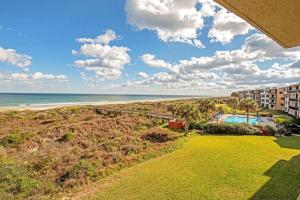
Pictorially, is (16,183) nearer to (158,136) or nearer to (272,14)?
(272,14)

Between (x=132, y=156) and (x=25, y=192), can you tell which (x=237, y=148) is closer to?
(x=132, y=156)

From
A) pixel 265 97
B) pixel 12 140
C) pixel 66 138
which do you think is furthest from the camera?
pixel 265 97

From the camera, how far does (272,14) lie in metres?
2.58

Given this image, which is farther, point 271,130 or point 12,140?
point 271,130

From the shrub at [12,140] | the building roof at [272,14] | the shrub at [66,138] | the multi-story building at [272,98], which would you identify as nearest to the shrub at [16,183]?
Answer: the shrub at [12,140]

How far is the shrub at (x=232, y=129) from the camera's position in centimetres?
2622

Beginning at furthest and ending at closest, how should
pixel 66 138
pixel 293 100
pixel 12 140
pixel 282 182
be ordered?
pixel 293 100 → pixel 66 138 → pixel 12 140 → pixel 282 182

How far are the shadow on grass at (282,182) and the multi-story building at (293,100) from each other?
97.9 feet

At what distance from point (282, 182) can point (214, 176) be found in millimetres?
3445

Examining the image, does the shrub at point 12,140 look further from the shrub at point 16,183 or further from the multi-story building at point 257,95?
the multi-story building at point 257,95

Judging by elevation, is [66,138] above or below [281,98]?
below

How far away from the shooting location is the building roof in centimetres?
229

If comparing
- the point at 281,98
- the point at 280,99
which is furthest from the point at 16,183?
the point at 280,99

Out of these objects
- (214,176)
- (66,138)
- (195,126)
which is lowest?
(66,138)
